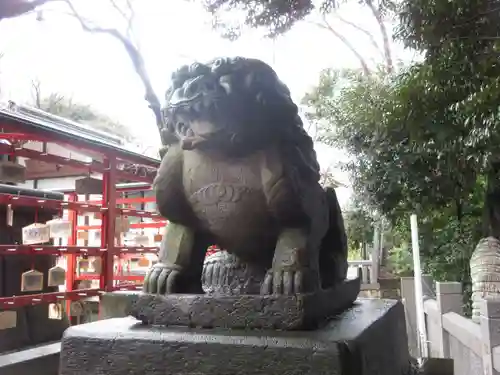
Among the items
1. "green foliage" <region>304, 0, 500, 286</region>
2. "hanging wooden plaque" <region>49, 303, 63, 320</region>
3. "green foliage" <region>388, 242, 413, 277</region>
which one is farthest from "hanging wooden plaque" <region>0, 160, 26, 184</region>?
"green foliage" <region>388, 242, 413, 277</region>

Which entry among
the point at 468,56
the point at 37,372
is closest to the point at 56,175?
the point at 37,372

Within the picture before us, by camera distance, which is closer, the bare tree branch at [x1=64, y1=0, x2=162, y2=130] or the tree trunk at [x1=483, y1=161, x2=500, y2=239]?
the tree trunk at [x1=483, y1=161, x2=500, y2=239]

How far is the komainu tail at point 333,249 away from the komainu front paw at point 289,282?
0.26 m

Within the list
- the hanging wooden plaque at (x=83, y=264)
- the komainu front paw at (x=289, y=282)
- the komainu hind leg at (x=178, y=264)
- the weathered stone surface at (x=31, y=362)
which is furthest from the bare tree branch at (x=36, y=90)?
the komainu front paw at (x=289, y=282)

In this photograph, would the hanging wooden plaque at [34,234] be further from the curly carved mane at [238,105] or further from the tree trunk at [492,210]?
the tree trunk at [492,210]

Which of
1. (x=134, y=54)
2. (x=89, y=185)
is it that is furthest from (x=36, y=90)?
(x=89, y=185)

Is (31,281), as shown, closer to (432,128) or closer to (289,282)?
(289,282)

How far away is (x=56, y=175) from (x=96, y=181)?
1665 mm

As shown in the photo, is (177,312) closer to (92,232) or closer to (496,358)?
(496,358)

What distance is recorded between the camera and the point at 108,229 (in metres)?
3.56

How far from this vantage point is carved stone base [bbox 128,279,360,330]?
0.92 meters

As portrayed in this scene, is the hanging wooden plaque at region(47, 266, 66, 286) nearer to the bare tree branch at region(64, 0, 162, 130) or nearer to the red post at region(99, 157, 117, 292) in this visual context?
the red post at region(99, 157, 117, 292)

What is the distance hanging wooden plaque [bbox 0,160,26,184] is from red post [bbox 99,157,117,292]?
682 millimetres

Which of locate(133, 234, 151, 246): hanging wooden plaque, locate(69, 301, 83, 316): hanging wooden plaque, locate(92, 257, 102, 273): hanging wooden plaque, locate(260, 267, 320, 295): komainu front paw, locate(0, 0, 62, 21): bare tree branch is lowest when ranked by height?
locate(69, 301, 83, 316): hanging wooden plaque
